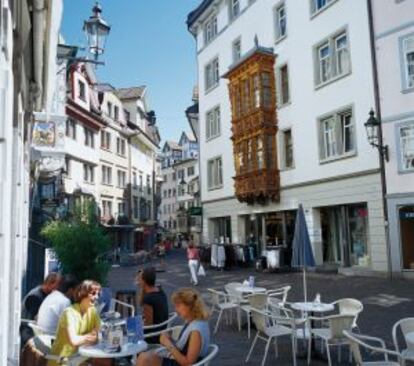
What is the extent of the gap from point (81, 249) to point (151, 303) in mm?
3517

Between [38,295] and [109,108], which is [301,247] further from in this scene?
[109,108]

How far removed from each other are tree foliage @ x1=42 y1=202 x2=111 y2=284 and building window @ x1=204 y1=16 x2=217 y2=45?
956 inches

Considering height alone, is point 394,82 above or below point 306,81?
below

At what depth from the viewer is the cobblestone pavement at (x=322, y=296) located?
8.07m

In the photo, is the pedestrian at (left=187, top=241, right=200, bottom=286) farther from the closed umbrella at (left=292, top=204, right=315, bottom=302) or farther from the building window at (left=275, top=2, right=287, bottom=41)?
the building window at (left=275, top=2, right=287, bottom=41)

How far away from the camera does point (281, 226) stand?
2564cm

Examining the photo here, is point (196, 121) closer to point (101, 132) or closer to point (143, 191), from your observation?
point (101, 132)

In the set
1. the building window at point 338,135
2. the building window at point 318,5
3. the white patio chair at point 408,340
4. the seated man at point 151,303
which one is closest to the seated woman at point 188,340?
the seated man at point 151,303

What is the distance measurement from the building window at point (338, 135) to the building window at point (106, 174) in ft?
79.8

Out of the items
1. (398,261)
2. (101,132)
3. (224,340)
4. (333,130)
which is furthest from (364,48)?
(101,132)

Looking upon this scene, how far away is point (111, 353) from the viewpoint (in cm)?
507

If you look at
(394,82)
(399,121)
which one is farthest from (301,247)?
(394,82)

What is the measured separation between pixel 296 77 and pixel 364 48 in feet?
14.5

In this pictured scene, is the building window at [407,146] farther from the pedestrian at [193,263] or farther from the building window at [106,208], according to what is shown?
the building window at [106,208]
